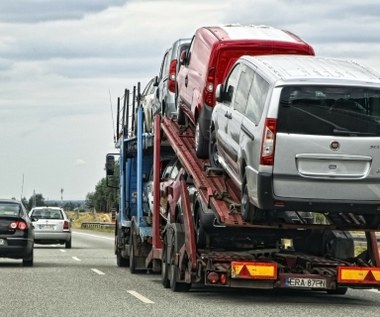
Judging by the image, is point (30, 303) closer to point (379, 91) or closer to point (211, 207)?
point (211, 207)

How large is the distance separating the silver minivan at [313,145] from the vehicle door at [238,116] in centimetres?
44

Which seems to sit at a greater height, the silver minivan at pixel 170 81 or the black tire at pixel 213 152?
the silver minivan at pixel 170 81

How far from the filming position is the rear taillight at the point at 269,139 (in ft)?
43.9

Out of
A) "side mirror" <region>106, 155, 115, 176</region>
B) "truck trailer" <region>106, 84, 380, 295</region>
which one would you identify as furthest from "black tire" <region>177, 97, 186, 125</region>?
"side mirror" <region>106, 155, 115, 176</region>

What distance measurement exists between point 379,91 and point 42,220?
2451 cm

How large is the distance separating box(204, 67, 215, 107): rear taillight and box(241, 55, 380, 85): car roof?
1.13m

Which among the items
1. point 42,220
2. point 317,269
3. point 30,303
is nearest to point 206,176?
point 317,269

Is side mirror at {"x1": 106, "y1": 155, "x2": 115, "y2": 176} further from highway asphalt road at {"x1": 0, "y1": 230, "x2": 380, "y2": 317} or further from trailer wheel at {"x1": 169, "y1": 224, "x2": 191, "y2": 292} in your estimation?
trailer wheel at {"x1": 169, "y1": 224, "x2": 191, "y2": 292}

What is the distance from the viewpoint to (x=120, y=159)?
77.6 ft

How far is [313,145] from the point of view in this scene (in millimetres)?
13406

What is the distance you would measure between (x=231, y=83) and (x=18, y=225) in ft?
29.9

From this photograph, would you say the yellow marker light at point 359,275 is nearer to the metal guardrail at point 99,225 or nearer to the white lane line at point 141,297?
the white lane line at point 141,297

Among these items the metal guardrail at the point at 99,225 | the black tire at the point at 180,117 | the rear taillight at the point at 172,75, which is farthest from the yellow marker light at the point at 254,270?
the metal guardrail at the point at 99,225

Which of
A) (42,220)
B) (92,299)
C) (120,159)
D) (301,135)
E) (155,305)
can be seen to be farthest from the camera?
(42,220)
